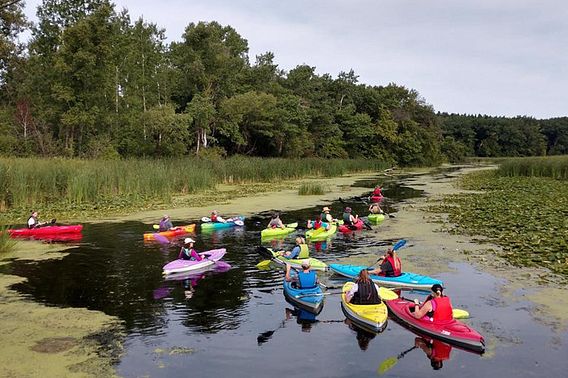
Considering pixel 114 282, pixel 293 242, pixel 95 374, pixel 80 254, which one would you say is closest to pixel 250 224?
pixel 293 242

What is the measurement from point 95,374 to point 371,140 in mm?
60980

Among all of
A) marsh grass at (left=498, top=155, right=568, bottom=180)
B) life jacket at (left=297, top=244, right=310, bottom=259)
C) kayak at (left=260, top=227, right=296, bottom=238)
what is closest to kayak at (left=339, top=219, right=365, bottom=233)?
kayak at (left=260, top=227, right=296, bottom=238)

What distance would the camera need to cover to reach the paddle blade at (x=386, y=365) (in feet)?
21.9

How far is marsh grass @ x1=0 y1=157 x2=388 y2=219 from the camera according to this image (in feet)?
65.9

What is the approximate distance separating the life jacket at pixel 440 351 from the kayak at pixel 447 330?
0.08m

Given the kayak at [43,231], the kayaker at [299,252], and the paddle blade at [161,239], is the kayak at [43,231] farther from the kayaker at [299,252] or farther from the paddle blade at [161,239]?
the kayaker at [299,252]

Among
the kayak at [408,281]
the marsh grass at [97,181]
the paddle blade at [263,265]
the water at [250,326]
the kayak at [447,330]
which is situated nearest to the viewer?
the water at [250,326]

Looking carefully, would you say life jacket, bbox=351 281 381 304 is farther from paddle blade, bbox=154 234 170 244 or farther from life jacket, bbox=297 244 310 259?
paddle blade, bbox=154 234 170 244

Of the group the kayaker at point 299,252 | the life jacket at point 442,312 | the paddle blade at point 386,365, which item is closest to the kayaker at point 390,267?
the kayaker at point 299,252

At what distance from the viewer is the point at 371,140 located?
6506 centimetres

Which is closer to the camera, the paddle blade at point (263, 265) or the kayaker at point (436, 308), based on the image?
the kayaker at point (436, 308)

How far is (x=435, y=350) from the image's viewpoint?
24.5ft

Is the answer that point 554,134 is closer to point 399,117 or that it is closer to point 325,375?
point 399,117

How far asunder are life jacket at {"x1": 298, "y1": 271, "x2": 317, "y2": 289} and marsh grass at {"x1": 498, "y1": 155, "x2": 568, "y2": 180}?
31.1 meters
